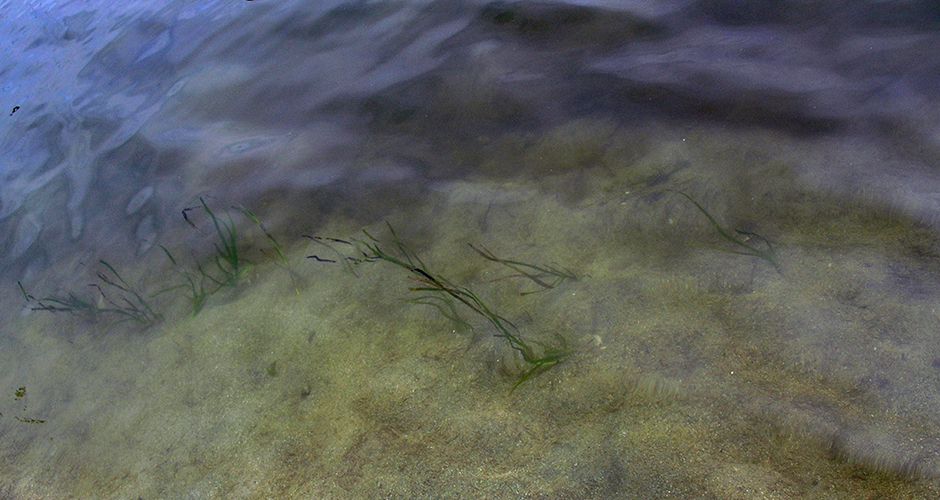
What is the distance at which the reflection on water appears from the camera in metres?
1.73

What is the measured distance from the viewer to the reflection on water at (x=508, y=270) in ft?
5.68

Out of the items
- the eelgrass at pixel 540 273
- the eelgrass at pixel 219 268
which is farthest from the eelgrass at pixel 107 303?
the eelgrass at pixel 540 273

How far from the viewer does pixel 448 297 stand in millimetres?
2340

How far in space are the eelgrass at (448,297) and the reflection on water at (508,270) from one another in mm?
22

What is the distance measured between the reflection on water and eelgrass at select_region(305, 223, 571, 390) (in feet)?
0.07

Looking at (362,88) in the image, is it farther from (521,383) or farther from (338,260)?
(521,383)

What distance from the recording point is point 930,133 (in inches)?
92.6

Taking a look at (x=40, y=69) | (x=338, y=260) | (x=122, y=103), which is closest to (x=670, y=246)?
(x=338, y=260)

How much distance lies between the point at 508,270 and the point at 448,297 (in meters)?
0.28

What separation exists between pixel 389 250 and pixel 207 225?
3.82 feet

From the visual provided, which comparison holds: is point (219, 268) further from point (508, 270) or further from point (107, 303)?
point (508, 270)

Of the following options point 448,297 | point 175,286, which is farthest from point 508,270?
point 175,286

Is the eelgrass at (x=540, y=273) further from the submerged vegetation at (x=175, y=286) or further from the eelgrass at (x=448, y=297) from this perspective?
the submerged vegetation at (x=175, y=286)

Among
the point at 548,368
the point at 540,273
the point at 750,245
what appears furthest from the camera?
the point at 540,273
